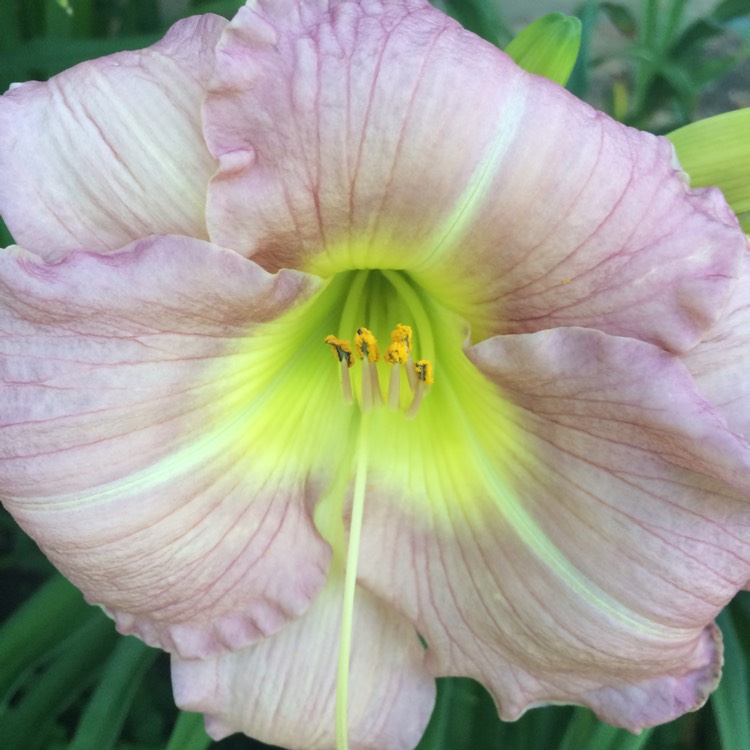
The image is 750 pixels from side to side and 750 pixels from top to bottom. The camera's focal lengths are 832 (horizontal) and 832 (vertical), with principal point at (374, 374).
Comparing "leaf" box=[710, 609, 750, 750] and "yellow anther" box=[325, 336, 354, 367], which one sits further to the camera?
"leaf" box=[710, 609, 750, 750]

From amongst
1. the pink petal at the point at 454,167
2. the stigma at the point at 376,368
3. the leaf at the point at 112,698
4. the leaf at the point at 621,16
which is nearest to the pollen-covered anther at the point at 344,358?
the stigma at the point at 376,368

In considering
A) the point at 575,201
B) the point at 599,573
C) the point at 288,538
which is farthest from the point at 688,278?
the point at 288,538

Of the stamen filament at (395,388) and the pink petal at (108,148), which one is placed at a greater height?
the pink petal at (108,148)

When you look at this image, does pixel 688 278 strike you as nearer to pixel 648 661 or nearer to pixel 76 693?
pixel 648 661

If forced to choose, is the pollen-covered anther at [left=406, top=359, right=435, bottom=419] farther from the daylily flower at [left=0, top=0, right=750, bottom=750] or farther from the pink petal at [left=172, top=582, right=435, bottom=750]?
the pink petal at [left=172, top=582, right=435, bottom=750]

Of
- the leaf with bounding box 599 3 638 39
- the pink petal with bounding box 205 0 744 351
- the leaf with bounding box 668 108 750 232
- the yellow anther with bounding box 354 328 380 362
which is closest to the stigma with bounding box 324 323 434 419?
the yellow anther with bounding box 354 328 380 362

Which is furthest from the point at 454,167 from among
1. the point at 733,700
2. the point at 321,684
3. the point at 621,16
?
the point at 621,16

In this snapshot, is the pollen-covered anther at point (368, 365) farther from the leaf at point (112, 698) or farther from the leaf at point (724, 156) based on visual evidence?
the leaf at point (112, 698)
